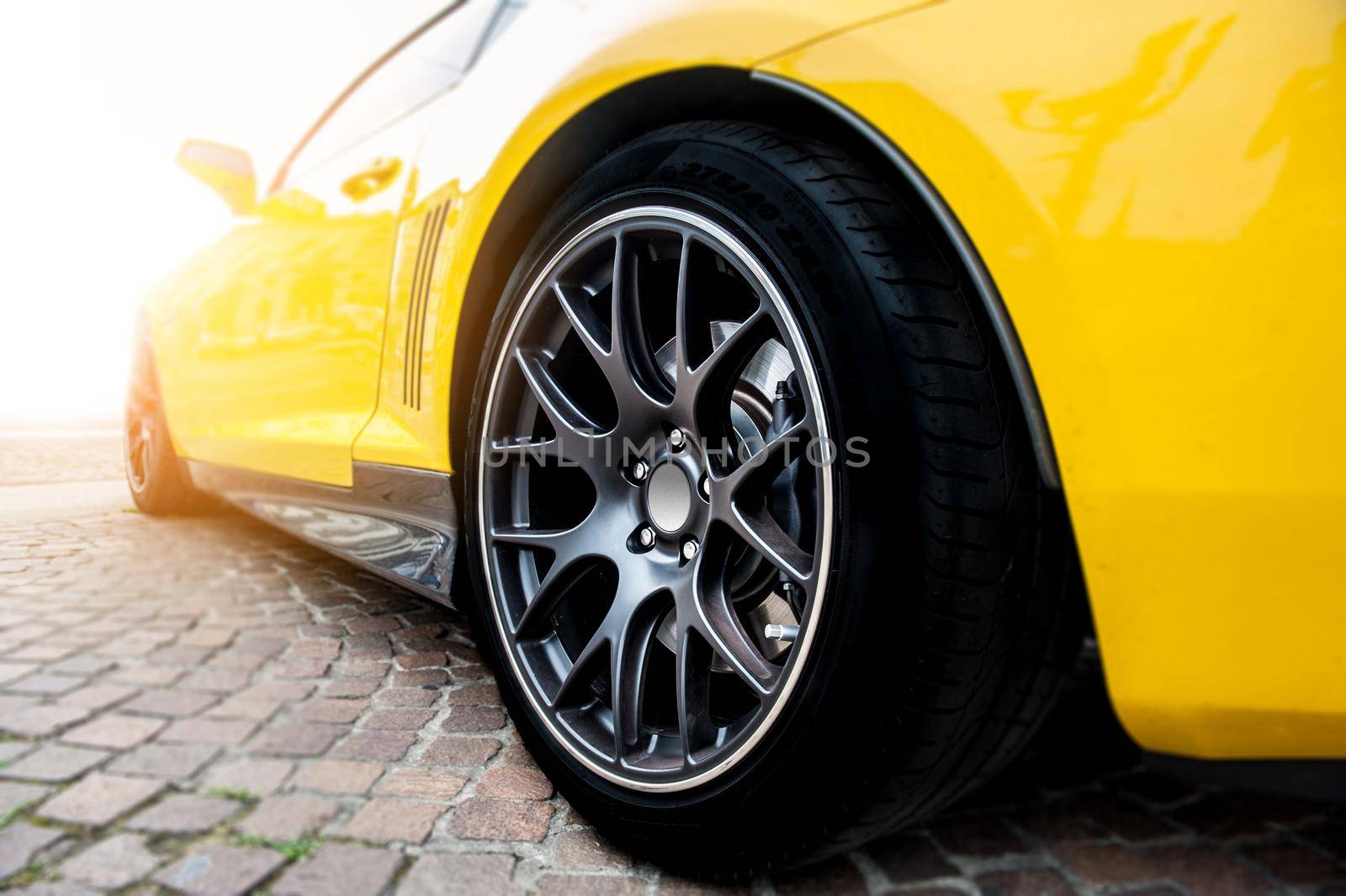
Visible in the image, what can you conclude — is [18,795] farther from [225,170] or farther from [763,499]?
[225,170]

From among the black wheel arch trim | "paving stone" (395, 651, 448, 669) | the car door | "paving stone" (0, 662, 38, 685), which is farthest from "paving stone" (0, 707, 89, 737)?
the black wheel arch trim

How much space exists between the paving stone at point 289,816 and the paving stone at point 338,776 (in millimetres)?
28

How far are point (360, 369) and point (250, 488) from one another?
903mm

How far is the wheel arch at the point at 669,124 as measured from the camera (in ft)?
2.65

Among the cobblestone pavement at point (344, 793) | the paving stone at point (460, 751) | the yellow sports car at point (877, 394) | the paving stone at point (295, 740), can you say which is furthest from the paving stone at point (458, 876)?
the paving stone at point (295, 740)

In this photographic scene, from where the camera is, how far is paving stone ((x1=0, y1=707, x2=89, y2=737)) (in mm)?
1340

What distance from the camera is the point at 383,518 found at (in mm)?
1752

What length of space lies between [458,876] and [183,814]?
425 millimetres

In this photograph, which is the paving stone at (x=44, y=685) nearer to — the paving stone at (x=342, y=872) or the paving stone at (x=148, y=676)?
the paving stone at (x=148, y=676)

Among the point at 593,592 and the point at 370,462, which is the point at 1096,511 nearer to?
the point at 593,592

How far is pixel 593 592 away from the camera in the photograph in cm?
139

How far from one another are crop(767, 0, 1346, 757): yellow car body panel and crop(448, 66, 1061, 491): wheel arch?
0.08 ft

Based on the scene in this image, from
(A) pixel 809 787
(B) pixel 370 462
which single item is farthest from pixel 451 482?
(A) pixel 809 787

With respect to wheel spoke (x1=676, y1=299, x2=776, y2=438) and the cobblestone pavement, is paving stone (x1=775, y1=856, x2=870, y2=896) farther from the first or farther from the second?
wheel spoke (x1=676, y1=299, x2=776, y2=438)
